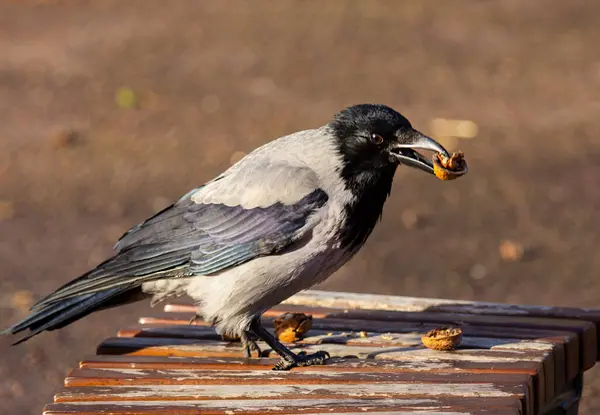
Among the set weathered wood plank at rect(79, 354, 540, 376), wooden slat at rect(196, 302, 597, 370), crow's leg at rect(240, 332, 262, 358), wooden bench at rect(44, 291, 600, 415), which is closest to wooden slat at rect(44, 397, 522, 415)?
wooden bench at rect(44, 291, 600, 415)

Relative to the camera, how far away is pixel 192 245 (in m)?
4.69

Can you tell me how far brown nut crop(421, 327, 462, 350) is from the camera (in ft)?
14.8

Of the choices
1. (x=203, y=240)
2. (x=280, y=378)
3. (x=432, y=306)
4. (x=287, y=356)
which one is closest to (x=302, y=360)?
(x=287, y=356)

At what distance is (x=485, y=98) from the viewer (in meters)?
11.2

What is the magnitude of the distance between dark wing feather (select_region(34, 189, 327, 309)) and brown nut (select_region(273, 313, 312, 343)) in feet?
1.33

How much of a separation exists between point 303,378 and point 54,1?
37.8 feet

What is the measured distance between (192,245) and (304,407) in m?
1.07

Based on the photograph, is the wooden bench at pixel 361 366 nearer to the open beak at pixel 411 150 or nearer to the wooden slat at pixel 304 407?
the wooden slat at pixel 304 407

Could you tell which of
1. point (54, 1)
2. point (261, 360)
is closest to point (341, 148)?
point (261, 360)

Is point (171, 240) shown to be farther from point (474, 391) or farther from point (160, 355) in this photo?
point (474, 391)

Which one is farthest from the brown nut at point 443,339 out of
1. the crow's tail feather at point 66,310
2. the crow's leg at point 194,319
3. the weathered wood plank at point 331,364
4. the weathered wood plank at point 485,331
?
the crow's tail feather at point 66,310

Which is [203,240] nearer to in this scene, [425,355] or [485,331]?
[425,355]

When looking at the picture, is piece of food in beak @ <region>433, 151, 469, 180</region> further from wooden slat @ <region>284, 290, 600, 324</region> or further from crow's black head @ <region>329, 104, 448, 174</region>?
wooden slat @ <region>284, 290, 600, 324</region>

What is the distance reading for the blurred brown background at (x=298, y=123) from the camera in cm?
768
